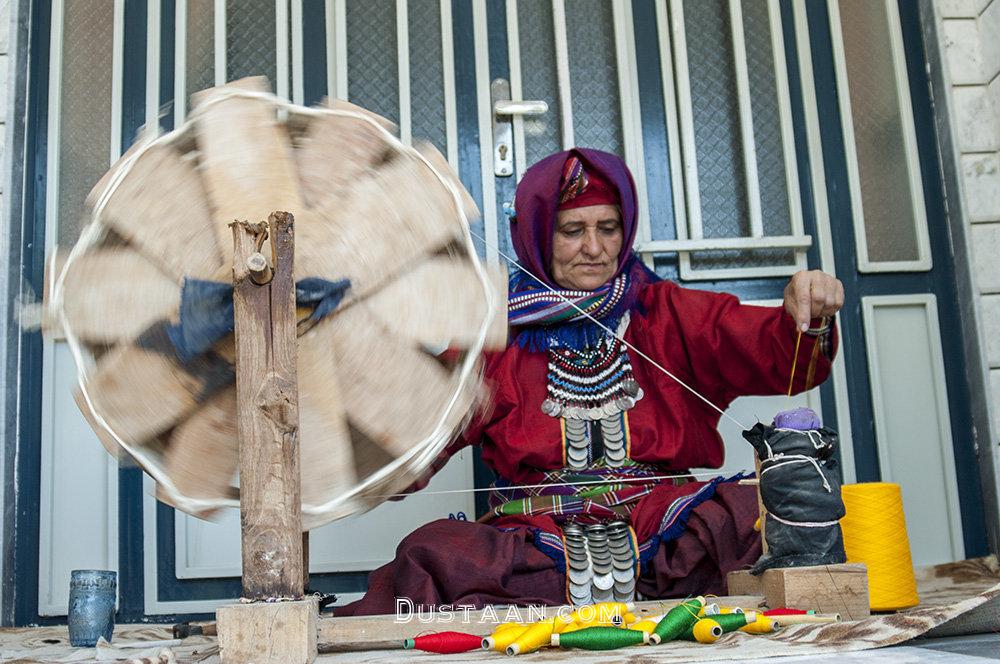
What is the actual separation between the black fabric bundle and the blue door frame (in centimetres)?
128

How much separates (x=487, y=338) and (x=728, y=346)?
873 millimetres

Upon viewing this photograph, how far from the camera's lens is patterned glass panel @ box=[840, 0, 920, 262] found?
3.30 meters

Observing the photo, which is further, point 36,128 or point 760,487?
point 36,128

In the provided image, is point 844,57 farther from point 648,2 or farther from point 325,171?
point 325,171

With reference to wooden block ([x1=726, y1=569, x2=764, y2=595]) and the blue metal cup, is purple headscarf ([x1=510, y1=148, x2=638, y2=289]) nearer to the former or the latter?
wooden block ([x1=726, y1=569, x2=764, y2=595])

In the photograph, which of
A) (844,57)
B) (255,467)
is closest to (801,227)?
(844,57)

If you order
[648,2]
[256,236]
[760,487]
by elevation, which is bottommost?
[760,487]

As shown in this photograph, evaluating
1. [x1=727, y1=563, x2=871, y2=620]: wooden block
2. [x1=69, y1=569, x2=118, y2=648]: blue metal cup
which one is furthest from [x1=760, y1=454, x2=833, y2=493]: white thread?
[x1=69, y1=569, x2=118, y2=648]: blue metal cup

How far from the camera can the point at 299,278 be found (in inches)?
75.8

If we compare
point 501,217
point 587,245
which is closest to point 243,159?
Result: point 587,245

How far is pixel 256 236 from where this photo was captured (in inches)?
70.6

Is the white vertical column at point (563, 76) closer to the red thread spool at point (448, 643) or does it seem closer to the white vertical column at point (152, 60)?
the white vertical column at point (152, 60)

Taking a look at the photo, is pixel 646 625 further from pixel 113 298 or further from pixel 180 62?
pixel 180 62

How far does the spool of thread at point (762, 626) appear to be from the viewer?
1.80 metres
